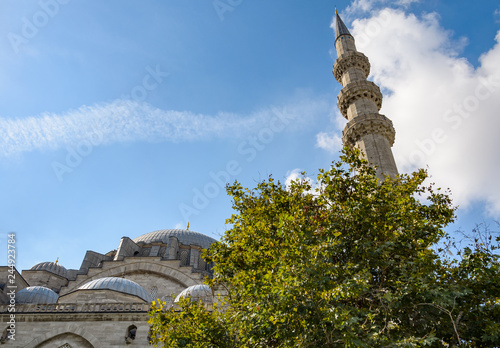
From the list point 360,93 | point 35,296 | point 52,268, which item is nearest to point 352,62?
point 360,93

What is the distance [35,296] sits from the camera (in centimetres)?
2094

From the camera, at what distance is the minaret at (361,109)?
18.4 m

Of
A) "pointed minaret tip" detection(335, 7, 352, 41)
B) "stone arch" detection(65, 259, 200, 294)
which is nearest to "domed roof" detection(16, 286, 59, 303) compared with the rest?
"stone arch" detection(65, 259, 200, 294)

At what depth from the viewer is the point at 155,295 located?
1035 inches

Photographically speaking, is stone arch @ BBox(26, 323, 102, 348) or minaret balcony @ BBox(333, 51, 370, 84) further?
minaret balcony @ BBox(333, 51, 370, 84)

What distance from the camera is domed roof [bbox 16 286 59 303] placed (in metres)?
20.7

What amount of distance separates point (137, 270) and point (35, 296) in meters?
7.50

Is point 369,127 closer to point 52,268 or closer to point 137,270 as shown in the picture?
point 137,270

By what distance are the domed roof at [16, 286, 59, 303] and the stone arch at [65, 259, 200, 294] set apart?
17.4ft

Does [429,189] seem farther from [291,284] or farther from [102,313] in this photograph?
[102,313]

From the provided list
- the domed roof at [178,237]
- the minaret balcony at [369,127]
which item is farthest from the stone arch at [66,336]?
the domed roof at [178,237]

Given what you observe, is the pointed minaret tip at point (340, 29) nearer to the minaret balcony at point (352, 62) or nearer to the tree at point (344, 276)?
the minaret balcony at point (352, 62)

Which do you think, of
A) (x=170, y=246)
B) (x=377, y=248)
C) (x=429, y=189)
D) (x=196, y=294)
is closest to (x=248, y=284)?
(x=377, y=248)

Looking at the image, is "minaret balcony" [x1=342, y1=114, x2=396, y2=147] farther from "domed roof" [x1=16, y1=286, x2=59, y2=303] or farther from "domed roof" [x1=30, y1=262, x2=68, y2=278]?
"domed roof" [x1=30, y1=262, x2=68, y2=278]
